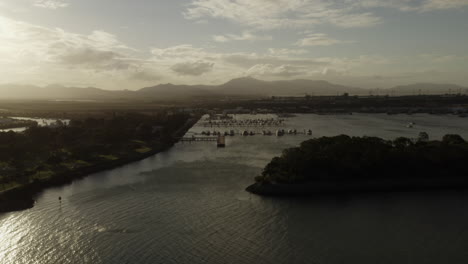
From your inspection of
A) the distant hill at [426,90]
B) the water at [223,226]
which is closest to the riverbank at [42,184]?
the water at [223,226]

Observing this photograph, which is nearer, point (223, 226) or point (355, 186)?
point (223, 226)

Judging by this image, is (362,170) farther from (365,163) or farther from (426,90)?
(426,90)

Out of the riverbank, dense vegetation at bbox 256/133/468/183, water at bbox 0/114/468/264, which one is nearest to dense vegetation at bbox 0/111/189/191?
the riverbank

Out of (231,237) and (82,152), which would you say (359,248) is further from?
(82,152)

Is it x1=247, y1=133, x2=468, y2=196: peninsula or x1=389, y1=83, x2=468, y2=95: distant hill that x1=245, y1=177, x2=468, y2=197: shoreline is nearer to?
x1=247, y1=133, x2=468, y2=196: peninsula

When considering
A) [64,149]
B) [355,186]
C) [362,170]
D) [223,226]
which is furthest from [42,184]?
[362,170]

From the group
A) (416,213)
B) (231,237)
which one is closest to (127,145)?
(231,237)
